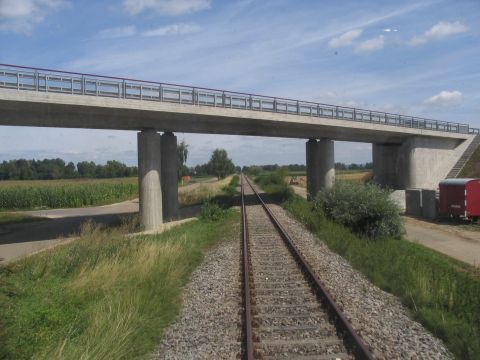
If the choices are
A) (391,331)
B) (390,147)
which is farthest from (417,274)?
(390,147)

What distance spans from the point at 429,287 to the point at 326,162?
26.3 metres

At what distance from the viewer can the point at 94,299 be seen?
26.6 feet

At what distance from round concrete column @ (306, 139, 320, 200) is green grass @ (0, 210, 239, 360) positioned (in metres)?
23.8

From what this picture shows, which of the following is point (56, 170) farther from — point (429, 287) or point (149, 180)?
point (429, 287)

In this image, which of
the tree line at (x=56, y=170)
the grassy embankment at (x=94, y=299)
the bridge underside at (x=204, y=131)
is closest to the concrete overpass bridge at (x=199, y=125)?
the bridge underside at (x=204, y=131)

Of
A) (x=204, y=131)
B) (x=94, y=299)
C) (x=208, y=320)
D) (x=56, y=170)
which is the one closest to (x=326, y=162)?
(x=204, y=131)

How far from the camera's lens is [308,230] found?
19219mm

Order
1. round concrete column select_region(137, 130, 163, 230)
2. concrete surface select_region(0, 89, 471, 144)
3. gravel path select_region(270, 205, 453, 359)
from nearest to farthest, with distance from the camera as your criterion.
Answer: gravel path select_region(270, 205, 453, 359)
concrete surface select_region(0, 89, 471, 144)
round concrete column select_region(137, 130, 163, 230)

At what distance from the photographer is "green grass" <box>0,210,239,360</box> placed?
5832mm

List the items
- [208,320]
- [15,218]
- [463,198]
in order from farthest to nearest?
[15,218], [463,198], [208,320]

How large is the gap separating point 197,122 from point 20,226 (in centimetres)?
1317

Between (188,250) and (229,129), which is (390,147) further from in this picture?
(188,250)

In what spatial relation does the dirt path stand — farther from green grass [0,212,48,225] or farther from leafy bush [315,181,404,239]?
green grass [0,212,48,225]

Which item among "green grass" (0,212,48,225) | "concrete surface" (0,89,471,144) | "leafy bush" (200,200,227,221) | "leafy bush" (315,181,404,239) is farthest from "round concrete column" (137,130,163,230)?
"green grass" (0,212,48,225)
